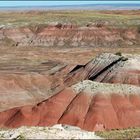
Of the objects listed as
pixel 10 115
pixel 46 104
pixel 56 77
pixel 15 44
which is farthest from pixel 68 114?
pixel 15 44

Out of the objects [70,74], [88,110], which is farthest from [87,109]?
[70,74]

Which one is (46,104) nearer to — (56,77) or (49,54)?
(56,77)

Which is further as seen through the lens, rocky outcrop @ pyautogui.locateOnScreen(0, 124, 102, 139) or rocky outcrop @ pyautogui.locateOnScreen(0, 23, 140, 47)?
rocky outcrop @ pyautogui.locateOnScreen(0, 23, 140, 47)

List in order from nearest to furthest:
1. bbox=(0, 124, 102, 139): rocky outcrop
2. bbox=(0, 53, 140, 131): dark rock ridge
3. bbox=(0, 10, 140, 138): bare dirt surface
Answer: bbox=(0, 124, 102, 139): rocky outcrop < bbox=(0, 53, 140, 131): dark rock ridge < bbox=(0, 10, 140, 138): bare dirt surface

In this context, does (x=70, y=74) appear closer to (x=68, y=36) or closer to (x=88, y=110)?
(x=88, y=110)

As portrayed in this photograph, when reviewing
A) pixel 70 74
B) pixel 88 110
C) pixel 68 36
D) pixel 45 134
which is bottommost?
pixel 68 36

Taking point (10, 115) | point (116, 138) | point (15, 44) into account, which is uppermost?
point (116, 138)

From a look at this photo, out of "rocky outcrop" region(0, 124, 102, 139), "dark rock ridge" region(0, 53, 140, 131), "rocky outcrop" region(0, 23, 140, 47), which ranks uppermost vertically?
"rocky outcrop" region(0, 124, 102, 139)

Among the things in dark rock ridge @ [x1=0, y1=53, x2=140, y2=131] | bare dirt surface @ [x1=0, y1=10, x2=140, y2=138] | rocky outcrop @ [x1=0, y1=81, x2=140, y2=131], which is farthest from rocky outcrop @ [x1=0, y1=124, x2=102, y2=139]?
rocky outcrop @ [x1=0, y1=81, x2=140, y2=131]

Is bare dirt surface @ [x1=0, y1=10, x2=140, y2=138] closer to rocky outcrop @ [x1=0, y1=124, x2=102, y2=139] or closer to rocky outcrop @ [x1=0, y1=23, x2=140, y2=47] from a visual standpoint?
rocky outcrop @ [x1=0, y1=23, x2=140, y2=47]
